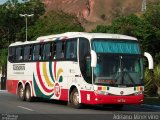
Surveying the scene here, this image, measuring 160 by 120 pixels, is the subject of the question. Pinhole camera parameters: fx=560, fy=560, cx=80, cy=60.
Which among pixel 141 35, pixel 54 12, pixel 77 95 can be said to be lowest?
pixel 77 95

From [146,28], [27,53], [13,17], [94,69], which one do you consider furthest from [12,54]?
[13,17]

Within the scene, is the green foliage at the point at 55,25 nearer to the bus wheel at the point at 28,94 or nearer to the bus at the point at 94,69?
the bus wheel at the point at 28,94

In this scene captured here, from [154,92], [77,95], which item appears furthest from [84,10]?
[77,95]

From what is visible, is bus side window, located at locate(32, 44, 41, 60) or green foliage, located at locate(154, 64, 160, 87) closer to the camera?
bus side window, located at locate(32, 44, 41, 60)

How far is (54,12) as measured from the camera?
81.2m

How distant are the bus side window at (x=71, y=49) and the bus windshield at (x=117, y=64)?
1.27 meters

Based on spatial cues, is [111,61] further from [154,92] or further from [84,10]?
[84,10]

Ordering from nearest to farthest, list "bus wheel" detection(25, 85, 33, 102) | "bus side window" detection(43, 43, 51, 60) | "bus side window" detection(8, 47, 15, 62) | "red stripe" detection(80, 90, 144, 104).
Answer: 1. "red stripe" detection(80, 90, 144, 104)
2. "bus side window" detection(43, 43, 51, 60)
3. "bus wheel" detection(25, 85, 33, 102)
4. "bus side window" detection(8, 47, 15, 62)

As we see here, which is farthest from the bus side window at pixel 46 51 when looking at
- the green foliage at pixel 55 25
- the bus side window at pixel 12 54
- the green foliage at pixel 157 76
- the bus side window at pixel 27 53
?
the green foliage at pixel 55 25

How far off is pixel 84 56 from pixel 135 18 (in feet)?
90.6

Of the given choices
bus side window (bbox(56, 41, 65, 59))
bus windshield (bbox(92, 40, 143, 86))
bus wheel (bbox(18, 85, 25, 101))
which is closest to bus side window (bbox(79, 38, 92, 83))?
bus windshield (bbox(92, 40, 143, 86))

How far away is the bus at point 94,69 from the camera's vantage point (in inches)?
933

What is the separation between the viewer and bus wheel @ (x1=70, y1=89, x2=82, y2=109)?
985 inches

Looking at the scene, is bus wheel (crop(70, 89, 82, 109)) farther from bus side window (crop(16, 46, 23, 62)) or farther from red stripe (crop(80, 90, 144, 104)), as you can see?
bus side window (crop(16, 46, 23, 62))
